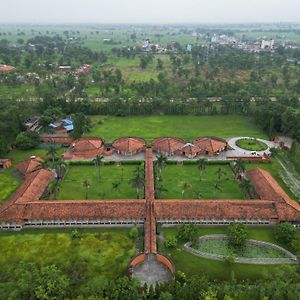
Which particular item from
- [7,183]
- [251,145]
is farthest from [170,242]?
[251,145]

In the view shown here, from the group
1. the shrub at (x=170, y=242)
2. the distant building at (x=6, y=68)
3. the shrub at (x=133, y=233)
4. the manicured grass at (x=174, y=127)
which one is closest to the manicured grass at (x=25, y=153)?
the manicured grass at (x=174, y=127)

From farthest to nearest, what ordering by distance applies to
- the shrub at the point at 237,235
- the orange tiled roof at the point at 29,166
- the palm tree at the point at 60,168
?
the orange tiled roof at the point at 29,166 < the palm tree at the point at 60,168 < the shrub at the point at 237,235

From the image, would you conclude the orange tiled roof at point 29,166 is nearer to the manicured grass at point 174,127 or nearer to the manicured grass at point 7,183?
the manicured grass at point 7,183

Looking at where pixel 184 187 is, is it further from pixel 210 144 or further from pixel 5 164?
pixel 5 164

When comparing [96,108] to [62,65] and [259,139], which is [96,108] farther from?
[62,65]

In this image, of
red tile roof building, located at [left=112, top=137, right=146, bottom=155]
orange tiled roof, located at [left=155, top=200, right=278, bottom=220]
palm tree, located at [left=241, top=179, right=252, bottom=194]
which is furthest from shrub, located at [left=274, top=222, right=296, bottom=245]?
red tile roof building, located at [left=112, top=137, right=146, bottom=155]
